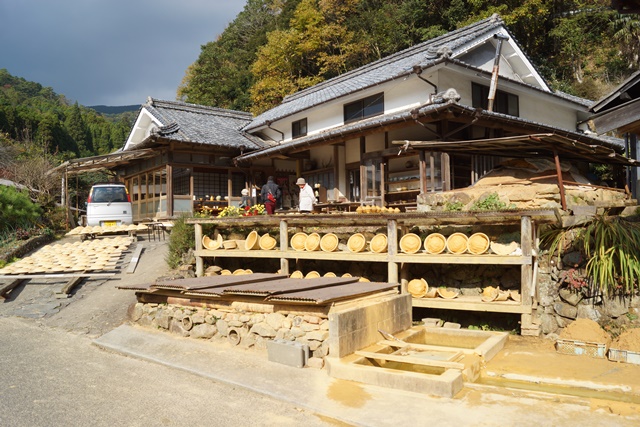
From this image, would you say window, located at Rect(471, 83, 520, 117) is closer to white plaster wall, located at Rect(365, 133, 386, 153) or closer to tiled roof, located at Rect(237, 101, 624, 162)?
tiled roof, located at Rect(237, 101, 624, 162)

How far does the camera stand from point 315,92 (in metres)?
23.3

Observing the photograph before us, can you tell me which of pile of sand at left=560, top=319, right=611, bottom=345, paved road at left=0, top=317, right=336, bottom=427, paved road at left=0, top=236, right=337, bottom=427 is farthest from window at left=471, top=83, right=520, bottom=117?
paved road at left=0, top=317, right=336, bottom=427

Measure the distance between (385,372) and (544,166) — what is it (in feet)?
21.2

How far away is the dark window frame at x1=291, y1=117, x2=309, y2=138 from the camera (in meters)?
20.4

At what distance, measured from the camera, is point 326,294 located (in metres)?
7.75

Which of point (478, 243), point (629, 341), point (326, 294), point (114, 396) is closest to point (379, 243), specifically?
point (478, 243)

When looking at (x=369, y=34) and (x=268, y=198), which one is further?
(x=369, y=34)

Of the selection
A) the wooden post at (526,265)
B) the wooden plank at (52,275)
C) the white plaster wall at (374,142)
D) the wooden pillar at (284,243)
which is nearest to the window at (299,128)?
the white plaster wall at (374,142)

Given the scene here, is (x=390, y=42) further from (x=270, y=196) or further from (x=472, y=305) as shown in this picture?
(x=472, y=305)

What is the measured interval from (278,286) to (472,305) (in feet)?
11.8

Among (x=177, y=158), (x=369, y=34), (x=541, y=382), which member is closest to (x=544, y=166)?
(x=541, y=382)

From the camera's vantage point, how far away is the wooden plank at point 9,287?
11682 mm

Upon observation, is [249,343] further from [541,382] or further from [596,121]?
[596,121]

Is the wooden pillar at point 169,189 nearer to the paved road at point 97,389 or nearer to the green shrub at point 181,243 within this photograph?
the green shrub at point 181,243
